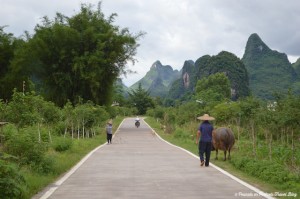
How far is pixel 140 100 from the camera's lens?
11769 centimetres

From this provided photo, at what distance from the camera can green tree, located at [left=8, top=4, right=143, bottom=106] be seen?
4253 centimetres

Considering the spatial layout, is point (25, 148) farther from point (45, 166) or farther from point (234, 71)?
point (234, 71)

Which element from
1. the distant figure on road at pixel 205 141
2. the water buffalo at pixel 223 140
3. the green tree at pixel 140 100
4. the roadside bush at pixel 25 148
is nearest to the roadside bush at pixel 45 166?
the roadside bush at pixel 25 148

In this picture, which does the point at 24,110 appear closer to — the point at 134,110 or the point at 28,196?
the point at 28,196

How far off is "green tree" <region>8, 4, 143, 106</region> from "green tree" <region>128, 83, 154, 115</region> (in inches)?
2746

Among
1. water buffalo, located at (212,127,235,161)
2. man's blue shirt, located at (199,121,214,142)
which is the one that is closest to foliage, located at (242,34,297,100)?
water buffalo, located at (212,127,235,161)

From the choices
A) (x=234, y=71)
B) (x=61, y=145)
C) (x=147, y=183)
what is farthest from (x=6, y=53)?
(x=234, y=71)

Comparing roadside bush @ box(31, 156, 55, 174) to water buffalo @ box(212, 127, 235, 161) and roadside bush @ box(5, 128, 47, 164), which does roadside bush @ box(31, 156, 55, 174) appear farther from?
water buffalo @ box(212, 127, 235, 161)

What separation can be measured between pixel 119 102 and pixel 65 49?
68672mm

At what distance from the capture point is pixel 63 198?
8.67m

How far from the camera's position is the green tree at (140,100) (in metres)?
116

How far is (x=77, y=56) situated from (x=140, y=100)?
75048mm

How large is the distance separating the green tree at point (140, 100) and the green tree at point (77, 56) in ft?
229

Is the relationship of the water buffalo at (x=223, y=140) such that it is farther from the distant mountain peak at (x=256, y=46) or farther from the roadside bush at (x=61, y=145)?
the distant mountain peak at (x=256, y=46)
